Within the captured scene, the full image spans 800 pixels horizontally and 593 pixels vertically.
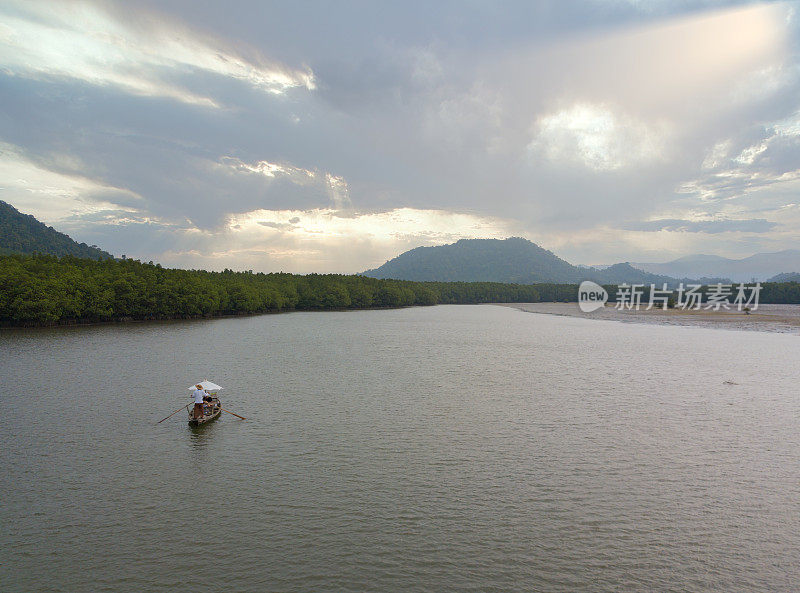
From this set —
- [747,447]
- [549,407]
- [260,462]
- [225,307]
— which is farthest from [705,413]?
[225,307]

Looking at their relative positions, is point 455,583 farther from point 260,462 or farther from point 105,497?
point 105,497

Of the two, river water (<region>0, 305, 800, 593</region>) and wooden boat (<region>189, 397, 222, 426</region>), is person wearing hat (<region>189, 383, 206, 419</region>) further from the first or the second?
river water (<region>0, 305, 800, 593</region>)

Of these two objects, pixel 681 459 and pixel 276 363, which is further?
pixel 276 363

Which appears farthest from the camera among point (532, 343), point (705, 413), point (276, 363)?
point (532, 343)

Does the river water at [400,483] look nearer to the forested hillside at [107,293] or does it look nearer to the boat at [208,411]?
the boat at [208,411]

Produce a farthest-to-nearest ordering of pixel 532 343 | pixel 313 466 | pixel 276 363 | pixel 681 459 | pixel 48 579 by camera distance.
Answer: pixel 532 343, pixel 276 363, pixel 681 459, pixel 313 466, pixel 48 579

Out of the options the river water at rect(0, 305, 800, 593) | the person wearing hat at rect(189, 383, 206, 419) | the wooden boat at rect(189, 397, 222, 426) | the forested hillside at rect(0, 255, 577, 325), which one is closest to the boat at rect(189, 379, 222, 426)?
the wooden boat at rect(189, 397, 222, 426)
